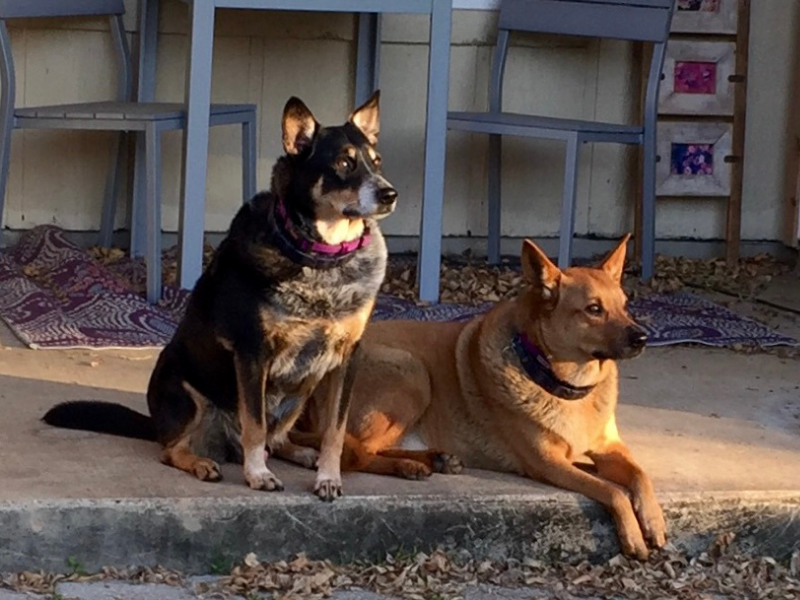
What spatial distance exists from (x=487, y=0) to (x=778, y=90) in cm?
161

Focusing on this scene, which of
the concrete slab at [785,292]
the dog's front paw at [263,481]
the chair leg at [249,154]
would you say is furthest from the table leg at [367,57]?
the dog's front paw at [263,481]

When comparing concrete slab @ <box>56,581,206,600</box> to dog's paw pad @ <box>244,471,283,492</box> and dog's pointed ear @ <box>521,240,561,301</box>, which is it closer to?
dog's paw pad @ <box>244,471,283,492</box>

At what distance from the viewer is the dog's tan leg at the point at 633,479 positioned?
3.85 m

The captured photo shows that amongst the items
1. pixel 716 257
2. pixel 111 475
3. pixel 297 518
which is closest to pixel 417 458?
Result: pixel 297 518

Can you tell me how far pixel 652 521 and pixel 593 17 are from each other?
3807 mm

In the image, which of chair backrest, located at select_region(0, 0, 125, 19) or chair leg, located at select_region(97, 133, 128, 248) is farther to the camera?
chair leg, located at select_region(97, 133, 128, 248)

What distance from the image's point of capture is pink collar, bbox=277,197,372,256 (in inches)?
152

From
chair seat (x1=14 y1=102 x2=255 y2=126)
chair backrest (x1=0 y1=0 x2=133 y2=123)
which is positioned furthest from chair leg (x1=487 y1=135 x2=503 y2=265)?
chair backrest (x1=0 y1=0 x2=133 y2=123)

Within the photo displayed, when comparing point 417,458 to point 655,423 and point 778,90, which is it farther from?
point 778,90

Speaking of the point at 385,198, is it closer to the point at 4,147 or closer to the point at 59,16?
the point at 4,147

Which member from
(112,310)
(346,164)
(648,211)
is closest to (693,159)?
(648,211)

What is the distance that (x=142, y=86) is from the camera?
704 cm

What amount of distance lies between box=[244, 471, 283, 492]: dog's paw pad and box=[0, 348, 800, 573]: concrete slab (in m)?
0.03

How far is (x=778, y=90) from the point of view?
773 cm
